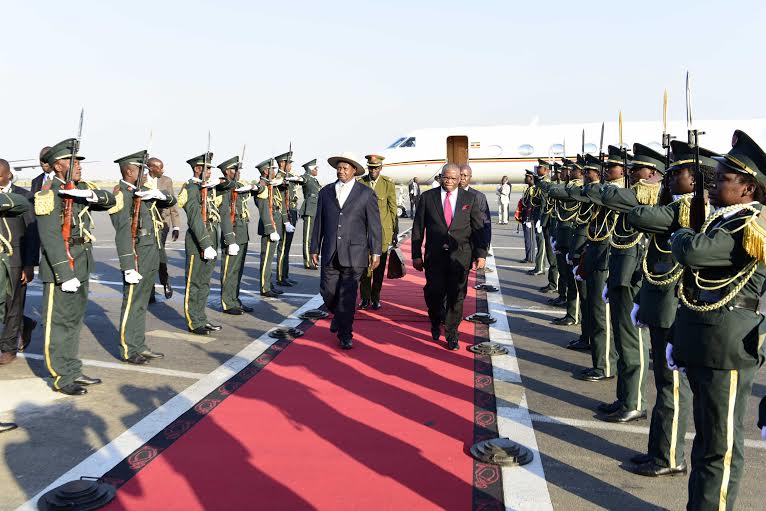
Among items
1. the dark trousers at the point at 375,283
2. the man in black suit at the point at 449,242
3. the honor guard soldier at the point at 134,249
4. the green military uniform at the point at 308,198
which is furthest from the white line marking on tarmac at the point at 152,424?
the green military uniform at the point at 308,198

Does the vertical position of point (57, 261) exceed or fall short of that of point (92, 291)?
it exceeds it

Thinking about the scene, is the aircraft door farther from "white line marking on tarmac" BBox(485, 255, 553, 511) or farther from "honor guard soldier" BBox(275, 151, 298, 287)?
"white line marking on tarmac" BBox(485, 255, 553, 511)

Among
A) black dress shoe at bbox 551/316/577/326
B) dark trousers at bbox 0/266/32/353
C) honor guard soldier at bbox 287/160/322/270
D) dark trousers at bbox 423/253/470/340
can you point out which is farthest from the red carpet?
honor guard soldier at bbox 287/160/322/270

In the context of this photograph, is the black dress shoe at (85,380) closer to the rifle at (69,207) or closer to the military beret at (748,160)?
the rifle at (69,207)

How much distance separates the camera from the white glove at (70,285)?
5438mm

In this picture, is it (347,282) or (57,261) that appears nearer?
(57,261)

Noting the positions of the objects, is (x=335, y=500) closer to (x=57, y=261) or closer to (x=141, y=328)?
(x=57, y=261)

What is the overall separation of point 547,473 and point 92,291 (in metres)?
8.92

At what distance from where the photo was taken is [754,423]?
5043mm

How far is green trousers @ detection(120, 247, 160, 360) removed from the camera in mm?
6496

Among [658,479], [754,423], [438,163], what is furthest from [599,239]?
[438,163]

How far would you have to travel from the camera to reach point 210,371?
6.21 meters

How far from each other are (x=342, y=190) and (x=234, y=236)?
7.18ft

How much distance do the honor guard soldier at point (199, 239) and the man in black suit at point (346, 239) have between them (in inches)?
60.4
